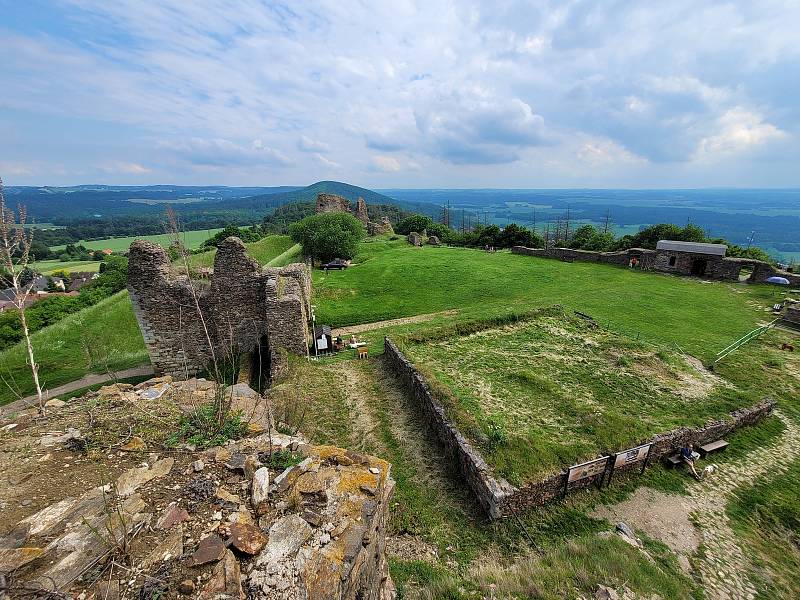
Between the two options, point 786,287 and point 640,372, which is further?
point 786,287

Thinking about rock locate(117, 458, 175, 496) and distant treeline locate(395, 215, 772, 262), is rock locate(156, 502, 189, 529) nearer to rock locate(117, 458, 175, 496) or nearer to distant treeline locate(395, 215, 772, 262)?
rock locate(117, 458, 175, 496)

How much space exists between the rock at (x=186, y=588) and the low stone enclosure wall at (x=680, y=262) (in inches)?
1374

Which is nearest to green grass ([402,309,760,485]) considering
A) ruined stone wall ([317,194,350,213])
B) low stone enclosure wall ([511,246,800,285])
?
low stone enclosure wall ([511,246,800,285])

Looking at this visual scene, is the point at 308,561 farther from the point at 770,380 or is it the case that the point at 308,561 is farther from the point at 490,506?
the point at 770,380

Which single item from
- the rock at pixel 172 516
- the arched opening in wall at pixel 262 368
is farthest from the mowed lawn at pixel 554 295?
the rock at pixel 172 516

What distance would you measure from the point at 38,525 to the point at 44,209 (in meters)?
281

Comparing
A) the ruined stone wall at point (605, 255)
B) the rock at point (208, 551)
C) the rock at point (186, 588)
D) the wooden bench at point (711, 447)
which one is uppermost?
the rock at point (186, 588)

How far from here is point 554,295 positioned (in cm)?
2381

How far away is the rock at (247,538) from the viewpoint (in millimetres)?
3523

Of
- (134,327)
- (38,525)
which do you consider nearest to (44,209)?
(134,327)

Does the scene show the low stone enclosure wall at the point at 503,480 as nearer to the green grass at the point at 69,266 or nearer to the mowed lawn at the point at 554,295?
the mowed lawn at the point at 554,295

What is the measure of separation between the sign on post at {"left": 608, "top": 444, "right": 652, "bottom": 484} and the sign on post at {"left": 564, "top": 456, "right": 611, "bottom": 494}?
11.5 inches

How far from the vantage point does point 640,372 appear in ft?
41.8

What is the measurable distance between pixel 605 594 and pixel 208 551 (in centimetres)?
623
